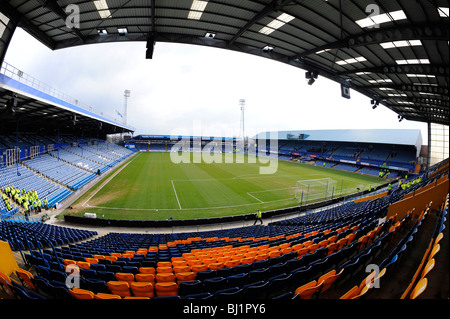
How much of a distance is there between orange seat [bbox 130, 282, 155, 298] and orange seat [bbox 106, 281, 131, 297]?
106mm

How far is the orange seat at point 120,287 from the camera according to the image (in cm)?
415

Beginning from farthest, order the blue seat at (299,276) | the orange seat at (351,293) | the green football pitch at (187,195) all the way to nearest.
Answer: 1. the green football pitch at (187,195)
2. the blue seat at (299,276)
3. the orange seat at (351,293)

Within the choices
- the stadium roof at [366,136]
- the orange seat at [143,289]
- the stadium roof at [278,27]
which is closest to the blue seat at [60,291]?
the orange seat at [143,289]

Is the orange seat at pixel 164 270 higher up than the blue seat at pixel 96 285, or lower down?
lower down

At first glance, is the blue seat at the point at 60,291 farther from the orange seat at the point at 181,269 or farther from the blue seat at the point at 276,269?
the blue seat at the point at 276,269

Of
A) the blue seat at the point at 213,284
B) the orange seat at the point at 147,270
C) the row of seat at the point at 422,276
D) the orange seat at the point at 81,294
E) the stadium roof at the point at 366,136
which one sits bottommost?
the orange seat at the point at 147,270

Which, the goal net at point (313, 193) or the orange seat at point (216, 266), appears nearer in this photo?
the orange seat at point (216, 266)

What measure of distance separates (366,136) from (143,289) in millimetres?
61795

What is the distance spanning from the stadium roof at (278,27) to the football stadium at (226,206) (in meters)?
0.07

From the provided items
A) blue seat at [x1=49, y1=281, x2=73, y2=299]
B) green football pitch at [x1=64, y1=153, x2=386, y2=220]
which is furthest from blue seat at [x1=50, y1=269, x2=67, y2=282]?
green football pitch at [x1=64, y1=153, x2=386, y2=220]

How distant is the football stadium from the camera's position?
13.3ft

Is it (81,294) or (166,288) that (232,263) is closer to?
(166,288)

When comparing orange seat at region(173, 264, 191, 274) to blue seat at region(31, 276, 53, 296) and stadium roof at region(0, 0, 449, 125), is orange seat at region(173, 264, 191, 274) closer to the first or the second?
blue seat at region(31, 276, 53, 296)
